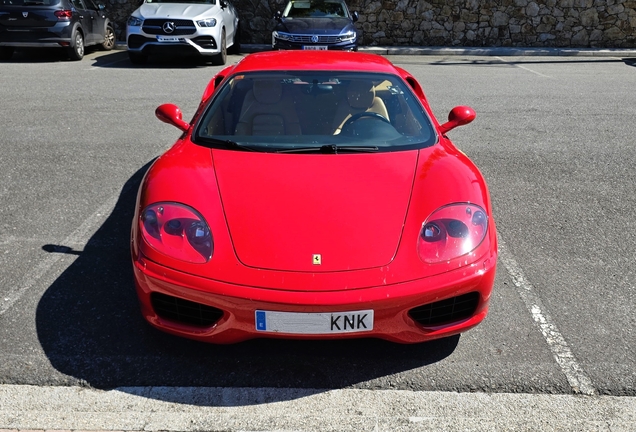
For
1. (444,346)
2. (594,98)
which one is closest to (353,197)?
(444,346)

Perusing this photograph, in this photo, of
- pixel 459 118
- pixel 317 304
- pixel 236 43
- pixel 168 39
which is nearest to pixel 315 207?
pixel 317 304

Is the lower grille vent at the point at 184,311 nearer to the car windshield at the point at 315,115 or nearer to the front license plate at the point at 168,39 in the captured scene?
the car windshield at the point at 315,115

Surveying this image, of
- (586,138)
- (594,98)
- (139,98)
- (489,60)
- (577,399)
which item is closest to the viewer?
(577,399)

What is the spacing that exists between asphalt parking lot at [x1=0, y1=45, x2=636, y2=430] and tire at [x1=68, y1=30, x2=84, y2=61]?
5050 mm

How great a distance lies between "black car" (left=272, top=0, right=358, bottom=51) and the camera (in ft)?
41.0

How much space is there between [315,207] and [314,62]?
161 cm

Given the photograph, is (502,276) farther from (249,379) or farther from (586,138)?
(586,138)

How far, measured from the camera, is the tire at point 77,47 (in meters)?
13.0

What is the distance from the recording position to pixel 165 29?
12328mm

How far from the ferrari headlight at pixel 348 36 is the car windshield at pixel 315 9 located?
3.22 ft

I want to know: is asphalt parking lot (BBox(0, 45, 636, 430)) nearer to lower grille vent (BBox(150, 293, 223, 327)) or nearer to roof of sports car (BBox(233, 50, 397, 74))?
lower grille vent (BBox(150, 293, 223, 327))

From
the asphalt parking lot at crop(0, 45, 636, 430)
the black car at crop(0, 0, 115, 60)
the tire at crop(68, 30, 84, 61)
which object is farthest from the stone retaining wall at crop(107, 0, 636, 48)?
the asphalt parking lot at crop(0, 45, 636, 430)

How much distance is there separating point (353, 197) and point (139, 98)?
22.1 ft

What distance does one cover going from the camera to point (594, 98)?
973 centimetres
